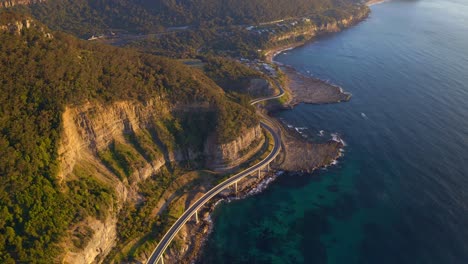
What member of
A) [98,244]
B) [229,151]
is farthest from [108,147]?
[229,151]

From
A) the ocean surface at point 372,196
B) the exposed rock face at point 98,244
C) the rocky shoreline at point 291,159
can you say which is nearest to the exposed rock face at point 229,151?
the rocky shoreline at point 291,159

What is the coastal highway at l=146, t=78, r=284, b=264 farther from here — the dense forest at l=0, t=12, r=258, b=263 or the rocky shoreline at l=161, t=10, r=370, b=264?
the dense forest at l=0, t=12, r=258, b=263

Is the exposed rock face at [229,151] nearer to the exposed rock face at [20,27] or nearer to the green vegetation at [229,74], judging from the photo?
the green vegetation at [229,74]

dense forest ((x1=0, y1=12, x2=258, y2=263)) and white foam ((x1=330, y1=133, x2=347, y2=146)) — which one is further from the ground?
dense forest ((x1=0, y1=12, x2=258, y2=263))

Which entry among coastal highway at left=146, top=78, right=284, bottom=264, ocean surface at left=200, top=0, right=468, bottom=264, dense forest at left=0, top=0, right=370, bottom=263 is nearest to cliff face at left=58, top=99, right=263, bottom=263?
dense forest at left=0, top=0, right=370, bottom=263

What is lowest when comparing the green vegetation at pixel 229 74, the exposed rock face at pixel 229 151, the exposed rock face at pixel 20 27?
the exposed rock face at pixel 229 151

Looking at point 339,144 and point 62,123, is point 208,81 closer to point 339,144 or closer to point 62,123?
point 339,144

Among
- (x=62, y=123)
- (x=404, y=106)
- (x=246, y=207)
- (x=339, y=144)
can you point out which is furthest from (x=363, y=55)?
(x=62, y=123)
